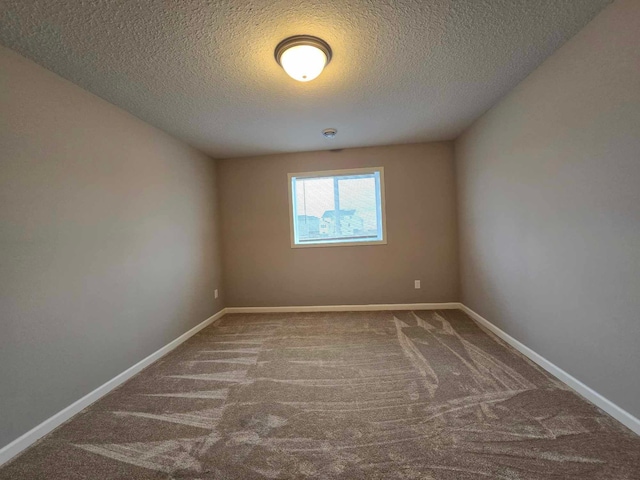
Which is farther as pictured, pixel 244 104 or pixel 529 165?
pixel 244 104

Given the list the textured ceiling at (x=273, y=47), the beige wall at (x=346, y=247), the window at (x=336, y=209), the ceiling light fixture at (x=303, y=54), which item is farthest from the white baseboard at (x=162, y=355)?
the ceiling light fixture at (x=303, y=54)

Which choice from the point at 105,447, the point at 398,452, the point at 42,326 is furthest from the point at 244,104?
the point at 398,452

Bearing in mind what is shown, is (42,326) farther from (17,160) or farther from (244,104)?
(244,104)

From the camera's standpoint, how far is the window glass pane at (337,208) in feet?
12.6

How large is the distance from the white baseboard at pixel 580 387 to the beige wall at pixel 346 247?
52.1 inches

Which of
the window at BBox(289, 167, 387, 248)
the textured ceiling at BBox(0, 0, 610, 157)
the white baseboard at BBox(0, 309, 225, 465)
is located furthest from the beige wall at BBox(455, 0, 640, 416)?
the white baseboard at BBox(0, 309, 225, 465)

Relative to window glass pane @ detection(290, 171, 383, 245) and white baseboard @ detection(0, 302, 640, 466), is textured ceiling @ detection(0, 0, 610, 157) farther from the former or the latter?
white baseboard @ detection(0, 302, 640, 466)

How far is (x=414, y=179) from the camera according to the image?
3707 millimetres

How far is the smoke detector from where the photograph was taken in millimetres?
3005

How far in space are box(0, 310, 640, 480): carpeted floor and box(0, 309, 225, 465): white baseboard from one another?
0.18ft

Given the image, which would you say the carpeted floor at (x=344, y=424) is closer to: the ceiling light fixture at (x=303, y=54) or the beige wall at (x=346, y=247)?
the beige wall at (x=346, y=247)

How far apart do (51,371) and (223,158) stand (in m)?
3.10

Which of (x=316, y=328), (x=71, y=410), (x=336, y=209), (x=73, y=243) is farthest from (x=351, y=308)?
(x=73, y=243)

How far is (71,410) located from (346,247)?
10.3 ft
